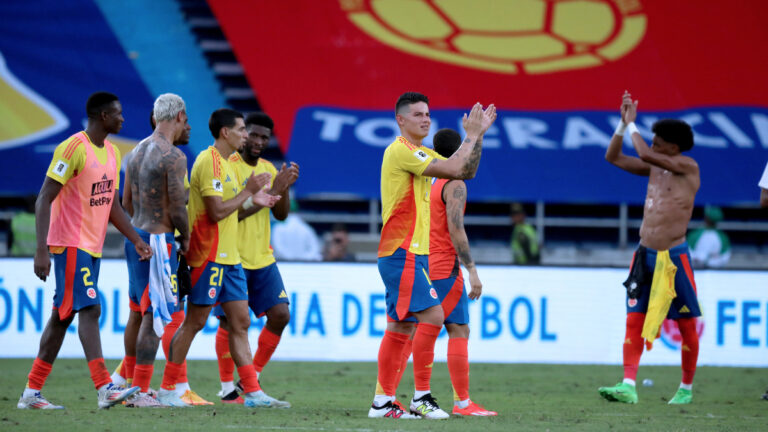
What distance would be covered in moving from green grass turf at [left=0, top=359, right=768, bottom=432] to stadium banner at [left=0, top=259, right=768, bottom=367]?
38 cm

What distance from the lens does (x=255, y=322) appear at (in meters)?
12.7

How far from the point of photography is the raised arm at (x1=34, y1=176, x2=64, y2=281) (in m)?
6.63

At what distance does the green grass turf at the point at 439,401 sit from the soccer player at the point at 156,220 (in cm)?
56

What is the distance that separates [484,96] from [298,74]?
3.62m

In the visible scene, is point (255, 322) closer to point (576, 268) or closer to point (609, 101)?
point (576, 268)

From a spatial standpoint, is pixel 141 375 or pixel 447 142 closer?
pixel 141 375

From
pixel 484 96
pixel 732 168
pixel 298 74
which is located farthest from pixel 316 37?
pixel 732 168

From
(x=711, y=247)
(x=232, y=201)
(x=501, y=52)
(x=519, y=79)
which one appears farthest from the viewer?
(x=501, y=52)

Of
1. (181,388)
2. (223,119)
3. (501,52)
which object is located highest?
(501,52)

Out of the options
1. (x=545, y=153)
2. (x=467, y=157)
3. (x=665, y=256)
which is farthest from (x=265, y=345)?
(x=545, y=153)

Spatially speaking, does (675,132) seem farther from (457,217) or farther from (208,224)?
(208,224)

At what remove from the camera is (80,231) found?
6.94 meters

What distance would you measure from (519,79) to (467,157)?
13.2 metres

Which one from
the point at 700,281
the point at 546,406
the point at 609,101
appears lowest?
the point at 546,406
